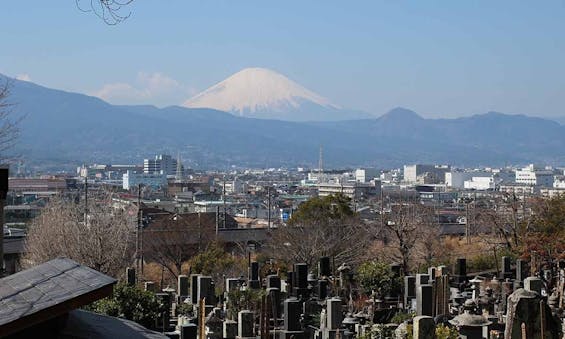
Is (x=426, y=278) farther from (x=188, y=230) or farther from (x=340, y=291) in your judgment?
(x=188, y=230)

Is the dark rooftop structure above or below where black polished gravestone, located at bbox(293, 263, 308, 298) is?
above

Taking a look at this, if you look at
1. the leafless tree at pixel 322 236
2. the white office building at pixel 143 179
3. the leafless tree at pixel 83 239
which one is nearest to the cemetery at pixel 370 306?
the leafless tree at pixel 83 239

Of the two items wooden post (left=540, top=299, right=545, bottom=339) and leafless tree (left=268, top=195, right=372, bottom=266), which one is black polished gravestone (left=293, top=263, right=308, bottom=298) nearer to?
leafless tree (left=268, top=195, right=372, bottom=266)

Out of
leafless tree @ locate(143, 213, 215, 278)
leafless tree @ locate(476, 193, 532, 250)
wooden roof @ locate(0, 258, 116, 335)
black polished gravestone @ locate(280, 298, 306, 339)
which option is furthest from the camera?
leafless tree @ locate(143, 213, 215, 278)

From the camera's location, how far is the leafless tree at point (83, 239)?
21.1 metres

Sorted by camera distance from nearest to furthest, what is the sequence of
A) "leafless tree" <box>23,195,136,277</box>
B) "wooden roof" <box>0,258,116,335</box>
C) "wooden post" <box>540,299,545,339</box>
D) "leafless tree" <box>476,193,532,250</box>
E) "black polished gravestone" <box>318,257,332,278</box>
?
"wooden roof" <box>0,258,116,335</box>
"wooden post" <box>540,299,545,339</box>
"leafless tree" <box>23,195,136,277</box>
"black polished gravestone" <box>318,257,332,278</box>
"leafless tree" <box>476,193,532,250</box>

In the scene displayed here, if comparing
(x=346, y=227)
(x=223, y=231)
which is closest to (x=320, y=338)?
(x=346, y=227)

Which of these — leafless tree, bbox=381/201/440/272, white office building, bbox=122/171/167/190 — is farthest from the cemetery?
white office building, bbox=122/171/167/190

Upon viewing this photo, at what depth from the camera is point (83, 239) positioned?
71.4ft

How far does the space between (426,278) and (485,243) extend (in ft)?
55.7

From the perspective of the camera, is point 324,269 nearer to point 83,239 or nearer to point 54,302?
point 83,239

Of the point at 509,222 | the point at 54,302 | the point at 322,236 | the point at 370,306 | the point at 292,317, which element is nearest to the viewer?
the point at 54,302

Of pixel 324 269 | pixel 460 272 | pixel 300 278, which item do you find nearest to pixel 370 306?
pixel 300 278

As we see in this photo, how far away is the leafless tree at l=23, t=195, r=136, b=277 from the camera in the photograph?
2114 centimetres
